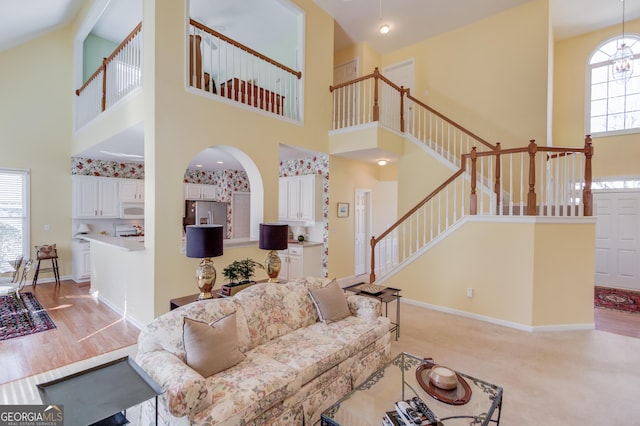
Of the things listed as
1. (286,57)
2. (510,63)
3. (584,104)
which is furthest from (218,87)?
(584,104)

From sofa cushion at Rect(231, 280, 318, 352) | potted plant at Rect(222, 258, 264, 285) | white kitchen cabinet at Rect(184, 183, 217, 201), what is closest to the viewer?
sofa cushion at Rect(231, 280, 318, 352)

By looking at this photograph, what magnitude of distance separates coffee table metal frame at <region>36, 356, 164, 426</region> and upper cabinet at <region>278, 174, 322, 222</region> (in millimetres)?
4495

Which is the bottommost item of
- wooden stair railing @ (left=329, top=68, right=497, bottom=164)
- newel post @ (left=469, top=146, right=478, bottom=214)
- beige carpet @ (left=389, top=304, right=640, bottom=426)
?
beige carpet @ (left=389, top=304, right=640, bottom=426)

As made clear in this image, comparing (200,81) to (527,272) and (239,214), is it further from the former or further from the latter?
(527,272)

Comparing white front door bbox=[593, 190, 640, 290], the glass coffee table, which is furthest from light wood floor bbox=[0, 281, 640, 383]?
the glass coffee table

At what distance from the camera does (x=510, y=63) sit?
581cm

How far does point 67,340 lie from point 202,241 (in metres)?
2.34

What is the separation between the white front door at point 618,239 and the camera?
229 inches

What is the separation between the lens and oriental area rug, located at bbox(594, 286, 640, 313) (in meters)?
4.87

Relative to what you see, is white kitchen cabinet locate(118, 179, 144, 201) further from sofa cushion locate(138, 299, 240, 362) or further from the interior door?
sofa cushion locate(138, 299, 240, 362)

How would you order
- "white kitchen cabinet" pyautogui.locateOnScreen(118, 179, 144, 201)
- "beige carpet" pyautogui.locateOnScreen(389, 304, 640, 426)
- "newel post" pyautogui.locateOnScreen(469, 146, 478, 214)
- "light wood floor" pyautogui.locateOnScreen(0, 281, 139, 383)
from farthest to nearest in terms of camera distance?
"white kitchen cabinet" pyautogui.locateOnScreen(118, 179, 144, 201), "newel post" pyautogui.locateOnScreen(469, 146, 478, 214), "light wood floor" pyautogui.locateOnScreen(0, 281, 139, 383), "beige carpet" pyautogui.locateOnScreen(389, 304, 640, 426)

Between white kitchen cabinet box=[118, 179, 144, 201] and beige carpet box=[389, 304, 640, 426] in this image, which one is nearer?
beige carpet box=[389, 304, 640, 426]

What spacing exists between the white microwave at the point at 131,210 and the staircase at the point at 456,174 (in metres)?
5.00

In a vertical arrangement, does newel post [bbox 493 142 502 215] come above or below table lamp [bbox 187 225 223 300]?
above
